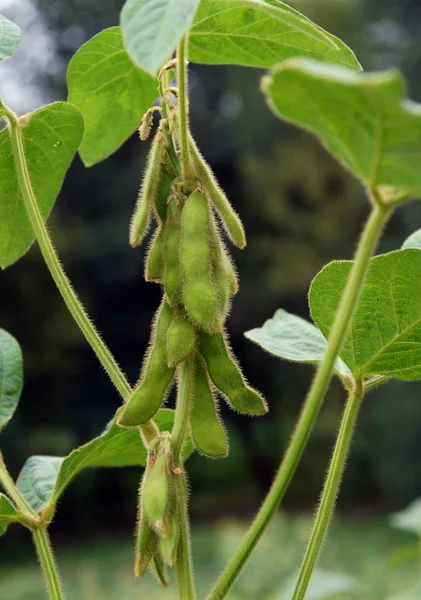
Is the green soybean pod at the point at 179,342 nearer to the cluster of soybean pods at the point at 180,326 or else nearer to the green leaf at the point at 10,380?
the cluster of soybean pods at the point at 180,326

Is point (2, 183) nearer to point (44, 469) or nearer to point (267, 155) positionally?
point (44, 469)

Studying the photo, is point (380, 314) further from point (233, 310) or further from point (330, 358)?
point (233, 310)

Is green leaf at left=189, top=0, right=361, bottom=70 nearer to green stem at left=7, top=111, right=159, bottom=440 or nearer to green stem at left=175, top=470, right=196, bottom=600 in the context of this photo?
green stem at left=7, top=111, right=159, bottom=440

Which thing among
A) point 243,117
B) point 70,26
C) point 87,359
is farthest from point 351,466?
point 70,26

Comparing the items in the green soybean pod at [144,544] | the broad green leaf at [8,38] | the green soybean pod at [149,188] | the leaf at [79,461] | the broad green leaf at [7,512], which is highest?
the broad green leaf at [8,38]

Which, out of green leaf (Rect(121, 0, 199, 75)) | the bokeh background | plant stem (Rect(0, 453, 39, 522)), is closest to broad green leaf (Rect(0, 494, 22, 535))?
plant stem (Rect(0, 453, 39, 522))

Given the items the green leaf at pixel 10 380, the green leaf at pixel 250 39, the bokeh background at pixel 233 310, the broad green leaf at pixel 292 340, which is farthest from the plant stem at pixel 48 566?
the bokeh background at pixel 233 310
